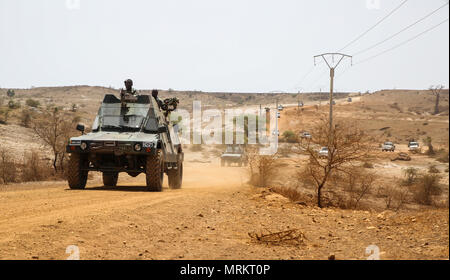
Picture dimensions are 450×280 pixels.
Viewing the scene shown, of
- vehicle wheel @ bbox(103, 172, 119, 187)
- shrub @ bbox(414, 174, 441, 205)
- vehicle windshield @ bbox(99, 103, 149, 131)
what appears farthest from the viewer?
shrub @ bbox(414, 174, 441, 205)

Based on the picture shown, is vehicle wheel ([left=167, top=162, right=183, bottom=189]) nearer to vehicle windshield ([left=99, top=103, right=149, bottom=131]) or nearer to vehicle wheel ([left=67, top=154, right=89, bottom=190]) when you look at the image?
vehicle windshield ([left=99, top=103, right=149, bottom=131])

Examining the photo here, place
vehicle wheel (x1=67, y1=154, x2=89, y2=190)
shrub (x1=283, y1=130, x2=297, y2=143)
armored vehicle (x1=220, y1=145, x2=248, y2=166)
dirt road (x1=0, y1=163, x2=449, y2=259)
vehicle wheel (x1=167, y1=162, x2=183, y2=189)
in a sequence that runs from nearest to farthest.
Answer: dirt road (x1=0, y1=163, x2=449, y2=259) < vehicle wheel (x1=67, y1=154, x2=89, y2=190) < vehicle wheel (x1=167, y1=162, x2=183, y2=189) < armored vehicle (x1=220, y1=145, x2=248, y2=166) < shrub (x1=283, y1=130, x2=297, y2=143)

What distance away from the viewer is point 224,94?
150m

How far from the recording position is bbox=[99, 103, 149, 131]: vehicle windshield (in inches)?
635

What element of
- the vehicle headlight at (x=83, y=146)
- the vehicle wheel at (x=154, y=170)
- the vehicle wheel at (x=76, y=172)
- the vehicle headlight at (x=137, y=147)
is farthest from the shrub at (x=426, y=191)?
the vehicle headlight at (x=83, y=146)

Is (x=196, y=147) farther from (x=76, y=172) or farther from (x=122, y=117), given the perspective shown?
(x=76, y=172)

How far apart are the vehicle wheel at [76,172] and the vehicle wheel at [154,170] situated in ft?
6.52

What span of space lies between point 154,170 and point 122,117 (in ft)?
8.71

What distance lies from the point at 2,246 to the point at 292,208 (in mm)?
6936

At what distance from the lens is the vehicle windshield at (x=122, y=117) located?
53.0 ft

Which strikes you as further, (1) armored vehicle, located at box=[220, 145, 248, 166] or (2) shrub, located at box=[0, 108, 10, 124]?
(1) armored vehicle, located at box=[220, 145, 248, 166]

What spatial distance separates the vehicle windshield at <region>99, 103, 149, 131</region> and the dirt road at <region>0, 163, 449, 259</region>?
4521 mm

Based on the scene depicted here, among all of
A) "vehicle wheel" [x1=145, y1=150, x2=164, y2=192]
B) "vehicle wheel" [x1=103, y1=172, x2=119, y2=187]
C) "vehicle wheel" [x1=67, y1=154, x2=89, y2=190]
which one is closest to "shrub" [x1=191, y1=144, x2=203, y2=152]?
"vehicle wheel" [x1=103, y1=172, x2=119, y2=187]
